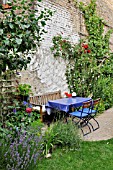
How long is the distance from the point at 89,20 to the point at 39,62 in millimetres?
3340

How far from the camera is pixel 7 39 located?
10.3 ft

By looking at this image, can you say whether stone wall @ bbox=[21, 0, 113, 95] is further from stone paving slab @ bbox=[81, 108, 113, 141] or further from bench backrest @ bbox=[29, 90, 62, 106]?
stone paving slab @ bbox=[81, 108, 113, 141]

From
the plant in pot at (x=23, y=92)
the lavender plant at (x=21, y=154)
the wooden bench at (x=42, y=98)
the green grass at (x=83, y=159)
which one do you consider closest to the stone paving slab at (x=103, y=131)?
the green grass at (x=83, y=159)

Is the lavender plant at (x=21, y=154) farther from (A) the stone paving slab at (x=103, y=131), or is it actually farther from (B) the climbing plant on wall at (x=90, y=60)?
(B) the climbing plant on wall at (x=90, y=60)

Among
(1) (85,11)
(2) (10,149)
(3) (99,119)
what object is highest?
(1) (85,11)

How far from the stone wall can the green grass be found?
2.49 metres

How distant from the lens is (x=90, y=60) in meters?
8.27

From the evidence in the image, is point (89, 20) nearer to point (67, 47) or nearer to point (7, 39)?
point (67, 47)

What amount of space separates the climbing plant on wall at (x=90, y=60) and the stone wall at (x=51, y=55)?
227 millimetres

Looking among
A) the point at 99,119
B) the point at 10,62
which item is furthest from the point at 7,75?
the point at 99,119

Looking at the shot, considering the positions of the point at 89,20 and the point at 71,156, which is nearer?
the point at 71,156

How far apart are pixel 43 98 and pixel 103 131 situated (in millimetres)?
1892

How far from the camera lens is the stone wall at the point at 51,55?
632cm

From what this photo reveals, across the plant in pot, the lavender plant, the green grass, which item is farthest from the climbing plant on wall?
the lavender plant
